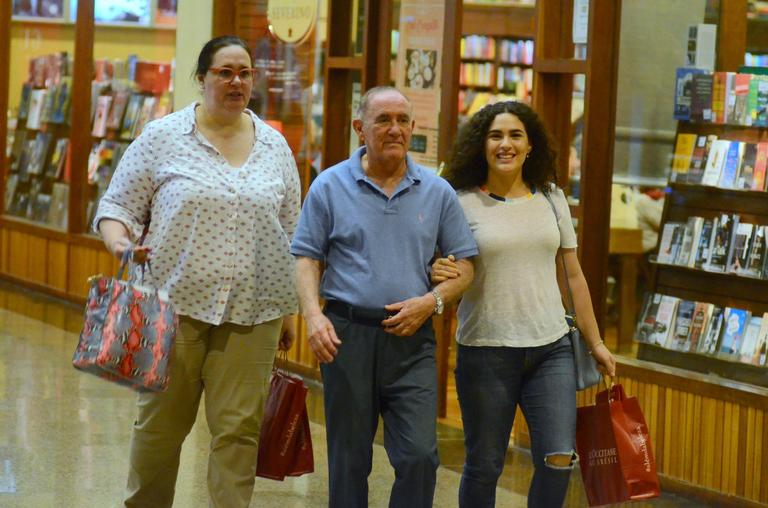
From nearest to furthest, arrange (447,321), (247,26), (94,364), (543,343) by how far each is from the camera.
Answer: (94,364) → (543,343) → (447,321) → (247,26)

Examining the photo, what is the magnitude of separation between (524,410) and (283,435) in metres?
0.81

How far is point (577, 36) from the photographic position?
21.5 feet

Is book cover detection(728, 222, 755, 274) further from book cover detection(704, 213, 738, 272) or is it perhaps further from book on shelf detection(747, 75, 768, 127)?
book on shelf detection(747, 75, 768, 127)

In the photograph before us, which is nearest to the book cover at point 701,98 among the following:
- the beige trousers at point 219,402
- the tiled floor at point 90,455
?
the tiled floor at point 90,455

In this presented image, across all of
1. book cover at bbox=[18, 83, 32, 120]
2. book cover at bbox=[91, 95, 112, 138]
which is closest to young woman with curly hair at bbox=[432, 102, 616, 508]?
book cover at bbox=[91, 95, 112, 138]

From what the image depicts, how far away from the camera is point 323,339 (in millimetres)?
4137

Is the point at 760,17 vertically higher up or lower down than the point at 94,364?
higher up

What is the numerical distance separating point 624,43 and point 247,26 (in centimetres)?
337

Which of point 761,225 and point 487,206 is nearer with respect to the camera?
point 487,206

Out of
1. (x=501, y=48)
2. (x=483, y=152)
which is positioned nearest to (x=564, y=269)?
(x=483, y=152)

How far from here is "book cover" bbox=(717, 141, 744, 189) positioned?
20.1ft

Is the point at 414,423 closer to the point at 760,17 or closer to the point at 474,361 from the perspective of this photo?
the point at 474,361

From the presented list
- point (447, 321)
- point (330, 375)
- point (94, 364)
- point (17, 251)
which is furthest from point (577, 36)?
point (17, 251)

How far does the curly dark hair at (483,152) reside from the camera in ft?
15.2
